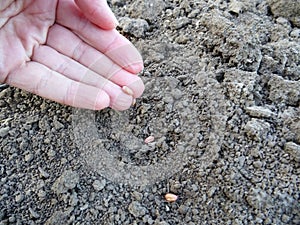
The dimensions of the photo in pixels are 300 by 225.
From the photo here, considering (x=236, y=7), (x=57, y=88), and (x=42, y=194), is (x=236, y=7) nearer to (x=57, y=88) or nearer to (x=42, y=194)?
(x=57, y=88)

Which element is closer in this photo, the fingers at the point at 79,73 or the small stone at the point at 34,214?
the small stone at the point at 34,214

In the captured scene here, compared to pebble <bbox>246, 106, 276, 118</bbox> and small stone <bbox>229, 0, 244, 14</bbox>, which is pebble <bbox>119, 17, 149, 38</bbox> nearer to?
small stone <bbox>229, 0, 244, 14</bbox>

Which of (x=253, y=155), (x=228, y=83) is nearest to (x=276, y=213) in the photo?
(x=253, y=155)

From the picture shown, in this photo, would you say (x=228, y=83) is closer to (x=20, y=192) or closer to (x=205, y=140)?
(x=205, y=140)

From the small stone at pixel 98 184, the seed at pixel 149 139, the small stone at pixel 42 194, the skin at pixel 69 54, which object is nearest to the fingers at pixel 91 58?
the skin at pixel 69 54

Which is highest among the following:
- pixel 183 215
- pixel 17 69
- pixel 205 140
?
pixel 17 69

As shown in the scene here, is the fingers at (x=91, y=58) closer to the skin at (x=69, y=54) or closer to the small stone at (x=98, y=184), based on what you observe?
the skin at (x=69, y=54)

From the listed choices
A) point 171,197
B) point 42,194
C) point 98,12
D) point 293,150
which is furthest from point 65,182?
point 293,150

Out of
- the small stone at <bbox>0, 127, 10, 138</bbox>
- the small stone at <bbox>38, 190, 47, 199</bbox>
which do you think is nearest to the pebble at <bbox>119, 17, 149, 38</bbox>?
the small stone at <bbox>0, 127, 10, 138</bbox>
